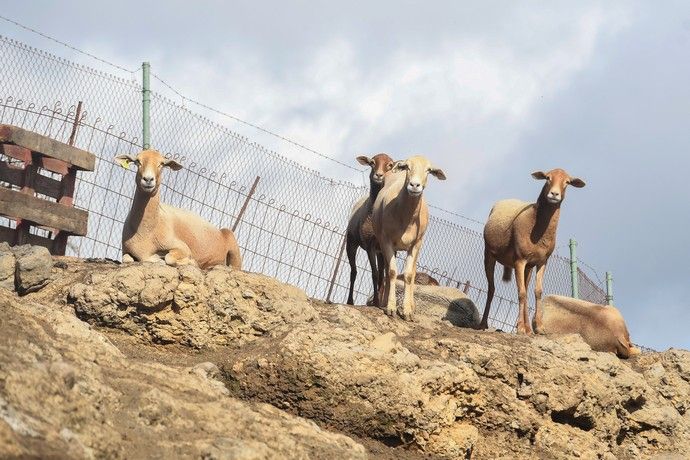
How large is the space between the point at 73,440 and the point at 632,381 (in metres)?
7.06

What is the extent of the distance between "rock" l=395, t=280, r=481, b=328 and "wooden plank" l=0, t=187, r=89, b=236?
474cm

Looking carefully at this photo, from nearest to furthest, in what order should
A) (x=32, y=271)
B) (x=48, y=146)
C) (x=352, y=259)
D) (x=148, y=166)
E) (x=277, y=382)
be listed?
(x=277, y=382) < (x=32, y=271) < (x=48, y=146) < (x=148, y=166) < (x=352, y=259)

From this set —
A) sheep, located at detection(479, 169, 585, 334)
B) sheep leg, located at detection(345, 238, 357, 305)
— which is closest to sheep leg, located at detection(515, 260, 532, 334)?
sheep, located at detection(479, 169, 585, 334)

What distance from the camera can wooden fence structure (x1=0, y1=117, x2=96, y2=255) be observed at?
479 inches

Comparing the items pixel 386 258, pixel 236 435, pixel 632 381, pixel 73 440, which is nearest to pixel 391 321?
pixel 386 258

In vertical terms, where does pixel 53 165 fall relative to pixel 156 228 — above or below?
above

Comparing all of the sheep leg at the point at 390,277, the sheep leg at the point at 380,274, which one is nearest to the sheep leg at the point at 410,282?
the sheep leg at the point at 390,277

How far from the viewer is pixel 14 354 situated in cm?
620

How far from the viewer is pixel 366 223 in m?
15.2

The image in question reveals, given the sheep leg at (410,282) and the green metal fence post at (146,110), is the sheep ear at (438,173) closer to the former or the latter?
the sheep leg at (410,282)

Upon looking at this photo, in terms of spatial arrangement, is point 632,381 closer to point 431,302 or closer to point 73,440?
point 431,302

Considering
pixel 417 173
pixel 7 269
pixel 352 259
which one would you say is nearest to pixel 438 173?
pixel 417 173

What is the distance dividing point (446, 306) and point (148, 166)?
474 cm

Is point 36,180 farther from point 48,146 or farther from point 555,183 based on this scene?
point 555,183
